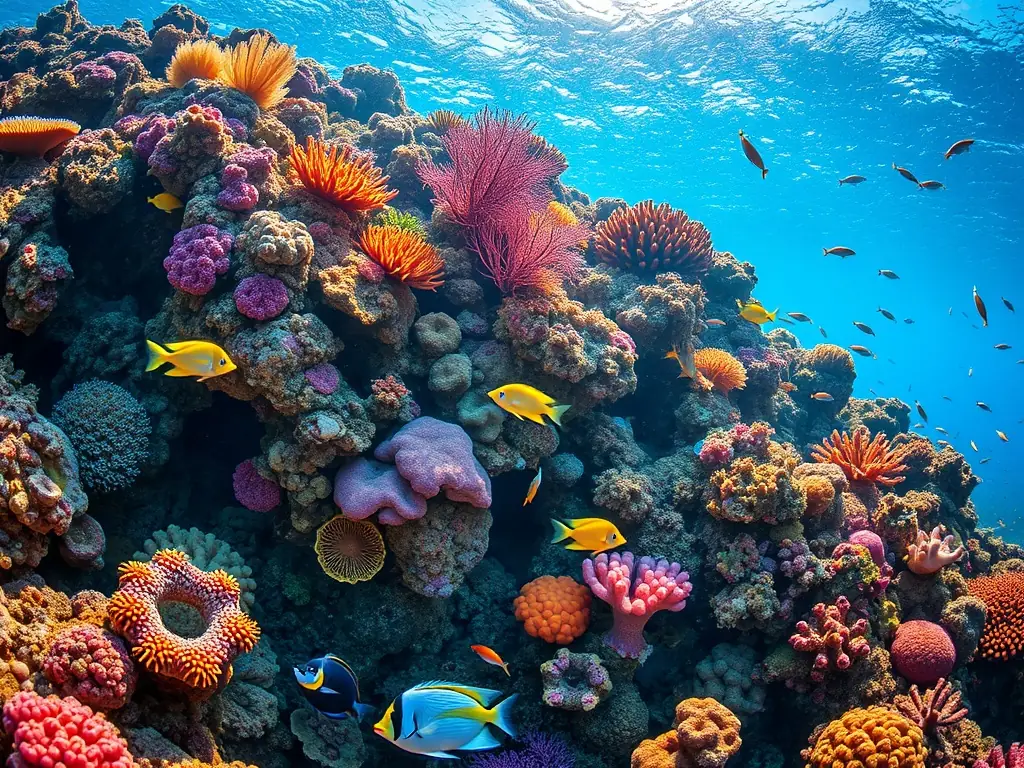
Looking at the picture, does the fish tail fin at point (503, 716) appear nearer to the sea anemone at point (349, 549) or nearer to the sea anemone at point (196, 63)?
the sea anemone at point (349, 549)

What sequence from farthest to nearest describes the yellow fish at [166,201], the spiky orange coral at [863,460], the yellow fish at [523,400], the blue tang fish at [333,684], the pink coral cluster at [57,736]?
1. the spiky orange coral at [863,460]
2. the yellow fish at [166,201]
3. the yellow fish at [523,400]
4. the blue tang fish at [333,684]
5. the pink coral cluster at [57,736]

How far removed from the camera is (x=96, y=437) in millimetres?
4273

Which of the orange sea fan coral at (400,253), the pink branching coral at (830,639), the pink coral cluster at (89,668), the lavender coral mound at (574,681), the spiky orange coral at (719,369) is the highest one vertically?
the orange sea fan coral at (400,253)

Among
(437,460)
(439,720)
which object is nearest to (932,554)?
(437,460)

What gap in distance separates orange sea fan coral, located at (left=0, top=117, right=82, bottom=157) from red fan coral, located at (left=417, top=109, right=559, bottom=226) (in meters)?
3.61

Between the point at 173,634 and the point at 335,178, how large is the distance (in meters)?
3.79

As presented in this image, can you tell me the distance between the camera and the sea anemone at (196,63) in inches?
239

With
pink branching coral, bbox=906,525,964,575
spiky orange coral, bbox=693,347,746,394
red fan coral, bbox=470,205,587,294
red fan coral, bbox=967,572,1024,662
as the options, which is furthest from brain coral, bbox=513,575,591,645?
red fan coral, bbox=967,572,1024,662

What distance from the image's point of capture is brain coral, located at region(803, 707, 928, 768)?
140 inches

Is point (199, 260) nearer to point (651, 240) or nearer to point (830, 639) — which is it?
point (651, 240)

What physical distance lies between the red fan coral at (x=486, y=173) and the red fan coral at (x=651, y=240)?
7.42 ft

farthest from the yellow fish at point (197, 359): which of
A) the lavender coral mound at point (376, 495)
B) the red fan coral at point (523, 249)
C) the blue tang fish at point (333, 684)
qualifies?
the red fan coral at point (523, 249)

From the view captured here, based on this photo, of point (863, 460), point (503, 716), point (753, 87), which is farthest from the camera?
point (753, 87)

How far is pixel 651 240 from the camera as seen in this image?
7477mm
